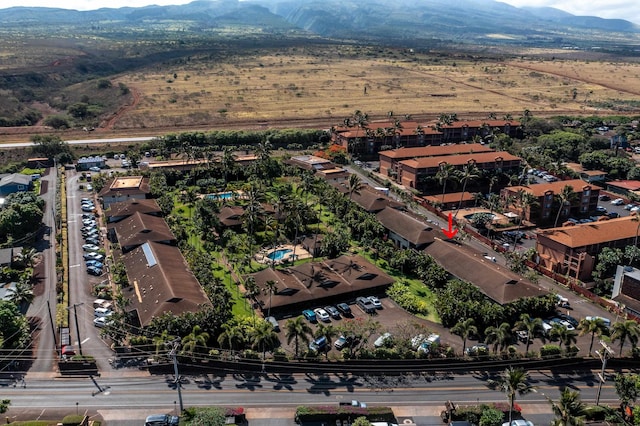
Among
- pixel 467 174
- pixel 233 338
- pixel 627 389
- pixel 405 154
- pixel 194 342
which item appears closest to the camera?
pixel 627 389

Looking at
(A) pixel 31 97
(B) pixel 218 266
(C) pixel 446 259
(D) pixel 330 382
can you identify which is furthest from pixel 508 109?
(A) pixel 31 97

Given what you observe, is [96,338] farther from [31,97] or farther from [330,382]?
[31,97]

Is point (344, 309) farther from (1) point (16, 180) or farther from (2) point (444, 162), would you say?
(1) point (16, 180)

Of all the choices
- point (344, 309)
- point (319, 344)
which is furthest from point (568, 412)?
point (344, 309)

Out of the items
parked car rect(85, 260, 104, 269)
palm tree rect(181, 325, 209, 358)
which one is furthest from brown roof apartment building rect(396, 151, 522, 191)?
palm tree rect(181, 325, 209, 358)

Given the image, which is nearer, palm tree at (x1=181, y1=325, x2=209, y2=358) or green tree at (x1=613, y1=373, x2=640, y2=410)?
green tree at (x1=613, y1=373, x2=640, y2=410)

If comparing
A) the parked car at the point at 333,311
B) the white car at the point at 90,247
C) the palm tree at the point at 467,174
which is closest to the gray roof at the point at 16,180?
the white car at the point at 90,247

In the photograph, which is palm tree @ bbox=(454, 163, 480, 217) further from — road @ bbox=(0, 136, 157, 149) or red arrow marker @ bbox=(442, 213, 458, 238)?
road @ bbox=(0, 136, 157, 149)
